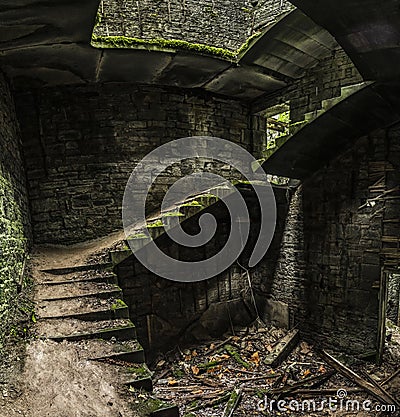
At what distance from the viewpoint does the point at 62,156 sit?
5188 millimetres

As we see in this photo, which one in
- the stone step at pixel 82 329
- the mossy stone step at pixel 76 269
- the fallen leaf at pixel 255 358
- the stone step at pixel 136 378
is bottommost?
the fallen leaf at pixel 255 358

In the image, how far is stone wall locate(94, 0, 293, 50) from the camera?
5159 mm

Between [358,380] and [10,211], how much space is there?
4883mm

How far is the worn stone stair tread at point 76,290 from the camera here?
3480 millimetres

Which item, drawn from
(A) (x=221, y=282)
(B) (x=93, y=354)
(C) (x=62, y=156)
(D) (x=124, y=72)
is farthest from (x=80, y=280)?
(D) (x=124, y=72)

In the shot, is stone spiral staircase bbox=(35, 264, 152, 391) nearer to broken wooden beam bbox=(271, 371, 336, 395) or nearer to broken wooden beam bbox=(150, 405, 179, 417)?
broken wooden beam bbox=(150, 405, 179, 417)

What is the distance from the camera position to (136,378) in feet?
8.18

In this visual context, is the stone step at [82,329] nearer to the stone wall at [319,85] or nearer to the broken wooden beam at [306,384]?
the broken wooden beam at [306,384]

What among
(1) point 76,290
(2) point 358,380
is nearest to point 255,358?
(2) point 358,380

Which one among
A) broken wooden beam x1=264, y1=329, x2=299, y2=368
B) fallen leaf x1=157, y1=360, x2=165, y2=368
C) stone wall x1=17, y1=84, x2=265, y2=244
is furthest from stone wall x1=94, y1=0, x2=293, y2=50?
fallen leaf x1=157, y1=360, x2=165, y2=368

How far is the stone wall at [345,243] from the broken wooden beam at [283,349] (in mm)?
231

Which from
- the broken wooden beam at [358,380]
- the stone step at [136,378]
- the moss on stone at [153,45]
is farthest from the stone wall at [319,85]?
the stone step at [136,378]

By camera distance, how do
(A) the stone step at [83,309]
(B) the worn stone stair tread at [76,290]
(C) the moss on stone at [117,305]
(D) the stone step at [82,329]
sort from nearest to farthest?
(D) the stone step at [82,329]
(A) the stone step at [83,309]
(C) the moss on stone at [117,305]
(B) the worn stone stair tread at [76,290]

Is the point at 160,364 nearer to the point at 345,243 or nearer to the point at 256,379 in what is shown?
the point at 256,379
